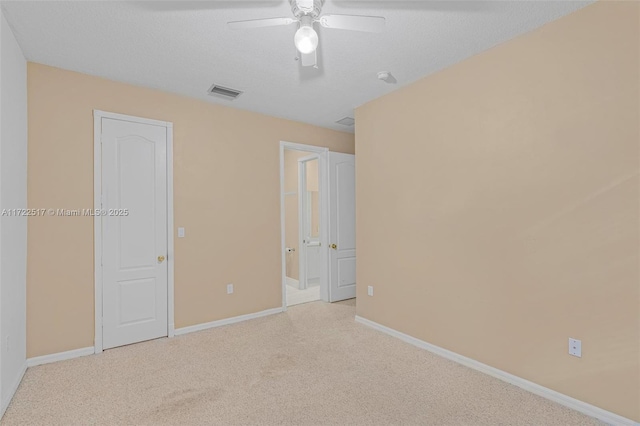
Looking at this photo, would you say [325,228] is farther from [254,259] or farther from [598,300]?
[598,300]

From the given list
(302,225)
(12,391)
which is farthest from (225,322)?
(302,225)

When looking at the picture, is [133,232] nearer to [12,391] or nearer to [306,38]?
[12,391]

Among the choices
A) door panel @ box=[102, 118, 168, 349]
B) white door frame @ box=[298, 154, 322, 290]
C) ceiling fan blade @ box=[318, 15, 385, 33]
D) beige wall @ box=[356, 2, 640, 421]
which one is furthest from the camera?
white door frame @ box=[298, 154, 322, 290]

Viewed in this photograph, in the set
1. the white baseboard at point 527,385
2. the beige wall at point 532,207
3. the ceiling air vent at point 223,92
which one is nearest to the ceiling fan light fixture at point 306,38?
the beige wall at point 532,207

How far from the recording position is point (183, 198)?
368cm

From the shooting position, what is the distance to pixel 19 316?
259 centimetres

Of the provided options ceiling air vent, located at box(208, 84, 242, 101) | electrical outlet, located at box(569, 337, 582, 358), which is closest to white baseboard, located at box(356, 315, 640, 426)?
electrical outlet, located at box(569, 337, 582, 358)

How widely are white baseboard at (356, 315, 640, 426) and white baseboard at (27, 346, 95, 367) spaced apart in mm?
3049

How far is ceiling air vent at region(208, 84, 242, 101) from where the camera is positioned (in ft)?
11.3

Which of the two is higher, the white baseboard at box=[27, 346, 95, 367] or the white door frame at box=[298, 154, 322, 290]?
the white door frame at box=[298, 154, 322, 290]

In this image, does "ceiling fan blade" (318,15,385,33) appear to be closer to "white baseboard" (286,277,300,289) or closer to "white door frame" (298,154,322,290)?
"white door frame" (298,154,322,290)

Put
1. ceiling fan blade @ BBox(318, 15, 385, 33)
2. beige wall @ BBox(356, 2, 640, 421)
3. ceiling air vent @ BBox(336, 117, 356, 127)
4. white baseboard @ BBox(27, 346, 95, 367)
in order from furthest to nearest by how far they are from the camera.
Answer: ceiling air vent @ BBox(336, 117, 356, 127)
white baseboard @ BBox(27, 346, 95, 367)
beige wall @ BBox(356, 2, 640, 421)
ceiling fan blade @ BBox(318, 15, 385, 33)

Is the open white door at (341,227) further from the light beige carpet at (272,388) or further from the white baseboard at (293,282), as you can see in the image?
the light beige carpet at (272,388)

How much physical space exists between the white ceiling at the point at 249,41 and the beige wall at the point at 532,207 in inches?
12.0
